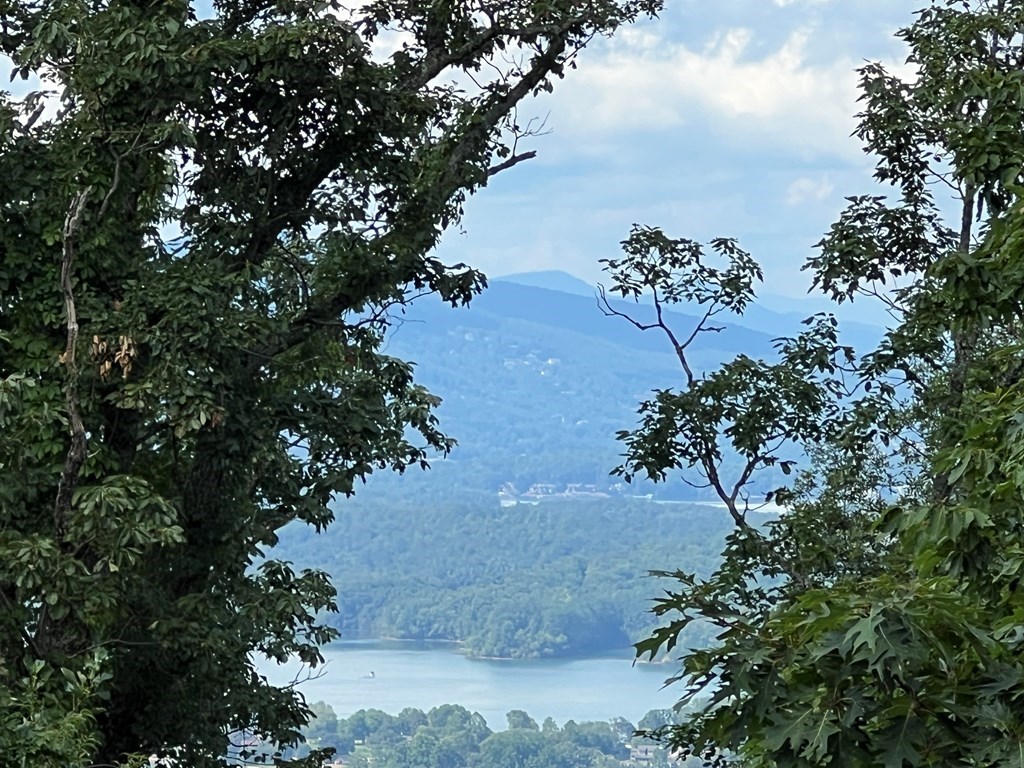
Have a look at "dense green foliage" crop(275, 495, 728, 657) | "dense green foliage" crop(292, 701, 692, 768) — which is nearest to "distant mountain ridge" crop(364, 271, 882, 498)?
"dense green foliage" crop(275, 495, 728, 657)

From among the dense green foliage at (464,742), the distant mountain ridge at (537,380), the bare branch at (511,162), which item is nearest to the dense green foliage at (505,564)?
the dense green foliage at (464,742)

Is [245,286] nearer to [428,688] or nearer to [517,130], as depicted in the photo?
[517,130]

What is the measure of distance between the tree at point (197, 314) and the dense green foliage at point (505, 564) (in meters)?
36.4

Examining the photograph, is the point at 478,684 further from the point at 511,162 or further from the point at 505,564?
the point at 511,162

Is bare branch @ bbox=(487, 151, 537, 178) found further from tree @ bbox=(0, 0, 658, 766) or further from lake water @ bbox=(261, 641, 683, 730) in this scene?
lake water @ bbox=(261, 641, 683, 730)

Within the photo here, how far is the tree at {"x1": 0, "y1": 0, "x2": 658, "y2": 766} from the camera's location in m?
6.20

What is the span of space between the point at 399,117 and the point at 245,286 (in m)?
1.19

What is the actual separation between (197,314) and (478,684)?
5367cm

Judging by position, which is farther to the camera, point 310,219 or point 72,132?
point 310,219

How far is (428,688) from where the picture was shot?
5647cm

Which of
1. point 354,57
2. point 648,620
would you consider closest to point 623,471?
point 354,57

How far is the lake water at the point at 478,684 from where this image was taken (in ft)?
177

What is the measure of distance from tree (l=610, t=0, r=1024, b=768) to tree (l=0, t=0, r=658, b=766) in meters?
1.81

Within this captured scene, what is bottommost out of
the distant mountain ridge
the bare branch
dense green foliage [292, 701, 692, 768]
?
dense green foliage [292, 701, 692, 768]
